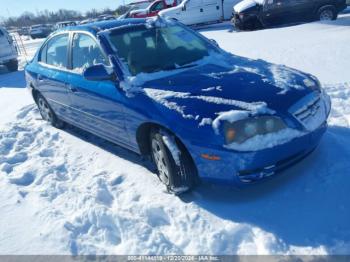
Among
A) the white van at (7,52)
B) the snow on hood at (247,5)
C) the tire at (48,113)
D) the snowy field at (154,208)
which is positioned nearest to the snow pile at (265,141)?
the snowy field at (154,208)

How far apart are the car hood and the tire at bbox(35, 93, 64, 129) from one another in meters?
2.69

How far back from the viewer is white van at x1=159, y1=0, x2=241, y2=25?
16.0 m

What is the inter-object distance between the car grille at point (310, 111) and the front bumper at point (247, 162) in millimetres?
106

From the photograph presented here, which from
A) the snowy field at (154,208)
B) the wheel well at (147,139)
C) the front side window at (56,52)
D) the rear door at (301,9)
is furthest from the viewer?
the rear door at (301,9)

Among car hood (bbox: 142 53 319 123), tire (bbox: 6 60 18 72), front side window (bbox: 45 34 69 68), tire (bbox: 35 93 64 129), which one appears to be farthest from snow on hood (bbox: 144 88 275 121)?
tire (bbox: 6 60 18 72)

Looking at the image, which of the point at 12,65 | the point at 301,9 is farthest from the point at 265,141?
the point at 12,65

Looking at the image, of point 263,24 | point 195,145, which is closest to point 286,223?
point 195,145

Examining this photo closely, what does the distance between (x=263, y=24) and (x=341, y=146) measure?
422 inches

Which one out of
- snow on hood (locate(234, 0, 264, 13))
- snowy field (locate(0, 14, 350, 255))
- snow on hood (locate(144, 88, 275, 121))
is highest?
snow on hood (locate(234, 0, 264, 13))

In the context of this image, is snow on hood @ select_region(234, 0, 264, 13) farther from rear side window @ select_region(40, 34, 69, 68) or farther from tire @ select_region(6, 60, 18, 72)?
rear side window @ select_region(40, 34, 69, 68)

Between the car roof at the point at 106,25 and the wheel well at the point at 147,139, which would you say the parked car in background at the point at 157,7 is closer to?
the car roof at the point at 106,25

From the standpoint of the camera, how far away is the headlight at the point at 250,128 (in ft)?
8.72

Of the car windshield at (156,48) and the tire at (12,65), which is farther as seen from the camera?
the tire at (12,65)

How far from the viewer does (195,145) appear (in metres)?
2.79
